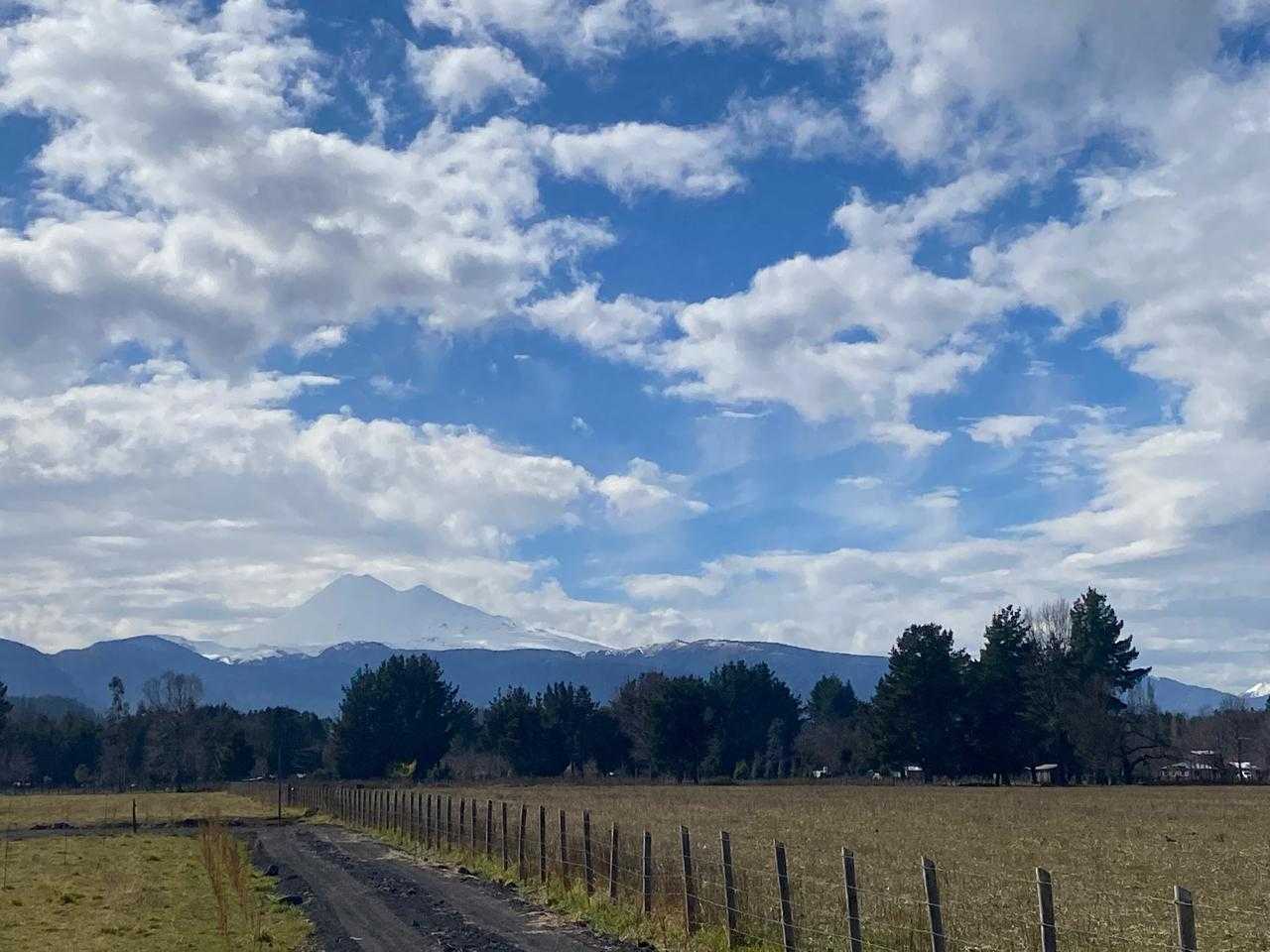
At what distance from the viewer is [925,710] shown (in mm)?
100250

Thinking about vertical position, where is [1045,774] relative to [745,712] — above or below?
below

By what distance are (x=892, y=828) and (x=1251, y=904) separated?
20.1 metres

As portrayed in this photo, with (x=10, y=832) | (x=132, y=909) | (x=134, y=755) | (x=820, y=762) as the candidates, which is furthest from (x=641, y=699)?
(x=132, y=909)

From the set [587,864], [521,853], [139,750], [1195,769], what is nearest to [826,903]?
[587,864]

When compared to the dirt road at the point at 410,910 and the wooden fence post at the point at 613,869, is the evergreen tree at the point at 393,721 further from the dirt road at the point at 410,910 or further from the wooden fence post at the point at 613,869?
the wooden fence post at the point at 613,869

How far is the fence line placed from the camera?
15008 millimetres

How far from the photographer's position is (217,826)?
34969 mm

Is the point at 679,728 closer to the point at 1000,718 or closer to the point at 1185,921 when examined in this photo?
the point at 1000,718

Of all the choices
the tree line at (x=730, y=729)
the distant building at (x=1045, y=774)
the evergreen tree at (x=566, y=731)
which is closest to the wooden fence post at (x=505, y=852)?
the tree line at (x=730, y=729)

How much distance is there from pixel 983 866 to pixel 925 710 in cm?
7517

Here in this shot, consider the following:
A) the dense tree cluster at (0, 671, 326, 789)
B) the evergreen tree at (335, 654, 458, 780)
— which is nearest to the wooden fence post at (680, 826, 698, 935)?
the evergreen tree at (335, 654, 458, 780)

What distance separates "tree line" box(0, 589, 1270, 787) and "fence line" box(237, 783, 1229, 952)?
7517 centimetres

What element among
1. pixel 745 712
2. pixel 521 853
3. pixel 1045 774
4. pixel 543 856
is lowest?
pixel 1045 774

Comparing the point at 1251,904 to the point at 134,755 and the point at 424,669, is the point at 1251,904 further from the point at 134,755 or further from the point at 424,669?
the point at 134,755
